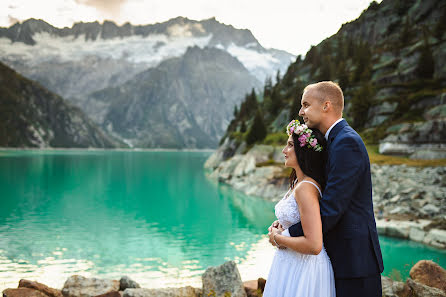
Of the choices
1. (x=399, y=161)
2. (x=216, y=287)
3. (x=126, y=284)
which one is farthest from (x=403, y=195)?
(x=126, y=284)

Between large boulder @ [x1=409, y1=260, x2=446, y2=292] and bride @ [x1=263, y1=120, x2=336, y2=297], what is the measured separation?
672 centimetres

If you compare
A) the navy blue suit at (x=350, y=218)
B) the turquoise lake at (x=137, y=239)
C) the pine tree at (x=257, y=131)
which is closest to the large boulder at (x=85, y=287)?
the turquoise lake at (x=137, y=239)

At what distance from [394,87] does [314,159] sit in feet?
194

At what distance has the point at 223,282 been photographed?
27.5 ft

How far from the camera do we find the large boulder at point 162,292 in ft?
25.6

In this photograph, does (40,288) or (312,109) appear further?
(40,288)

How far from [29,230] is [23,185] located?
1026 inches

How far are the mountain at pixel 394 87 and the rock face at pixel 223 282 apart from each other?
13466mm

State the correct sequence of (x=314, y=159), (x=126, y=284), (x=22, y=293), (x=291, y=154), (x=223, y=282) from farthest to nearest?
(x=126, y=284) < (x=223, y=282) < (x=22, y=293) < (x=291, y=154) < (x=314, y=159)

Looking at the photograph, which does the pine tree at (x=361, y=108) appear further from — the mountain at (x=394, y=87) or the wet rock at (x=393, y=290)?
the wet rock at (x=393, y=290)

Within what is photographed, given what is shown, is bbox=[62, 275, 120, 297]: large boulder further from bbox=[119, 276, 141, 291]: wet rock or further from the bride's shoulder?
the bride's shoulder


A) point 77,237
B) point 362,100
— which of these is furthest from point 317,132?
point 362,100

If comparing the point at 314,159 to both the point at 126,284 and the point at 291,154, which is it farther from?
the point at 126,284

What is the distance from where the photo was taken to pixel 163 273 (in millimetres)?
14508
